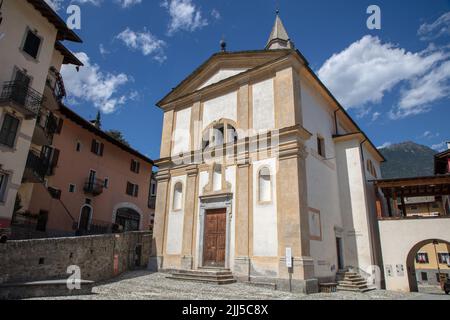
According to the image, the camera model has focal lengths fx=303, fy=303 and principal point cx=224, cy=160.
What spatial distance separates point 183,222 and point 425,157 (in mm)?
186064

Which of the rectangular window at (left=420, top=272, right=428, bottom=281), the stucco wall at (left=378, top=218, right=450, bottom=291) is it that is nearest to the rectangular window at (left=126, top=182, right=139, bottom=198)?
the stucco wall at (left=378, top=218, right=450, bottom=291)

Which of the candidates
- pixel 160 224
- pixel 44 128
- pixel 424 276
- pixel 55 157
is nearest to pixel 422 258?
pixel 424 276

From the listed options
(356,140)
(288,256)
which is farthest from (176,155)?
(356,140)

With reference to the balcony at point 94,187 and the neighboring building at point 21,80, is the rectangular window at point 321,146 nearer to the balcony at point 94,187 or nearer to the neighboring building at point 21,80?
the neighboring building at point 21,80

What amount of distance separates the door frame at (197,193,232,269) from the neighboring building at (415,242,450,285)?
95.8 feet

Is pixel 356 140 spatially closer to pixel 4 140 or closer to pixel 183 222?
pixel 183 222

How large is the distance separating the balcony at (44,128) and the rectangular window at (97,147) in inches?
172

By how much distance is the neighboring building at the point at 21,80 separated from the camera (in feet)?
47.8

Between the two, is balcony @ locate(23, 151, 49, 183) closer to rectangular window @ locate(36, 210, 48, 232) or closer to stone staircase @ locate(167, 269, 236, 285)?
rectangular window @ locate(36, 210, 48, 232)

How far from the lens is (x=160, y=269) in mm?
16344

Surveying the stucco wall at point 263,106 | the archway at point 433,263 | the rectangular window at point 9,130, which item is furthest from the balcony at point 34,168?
the archway at point 433,263

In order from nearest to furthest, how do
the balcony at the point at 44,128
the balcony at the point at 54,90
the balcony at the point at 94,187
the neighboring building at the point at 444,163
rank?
the balcony at the point at 44,128 → the balcony at the point at 54,90 → the balcony at the point at 94,187 → the neighboring building at the point at 444,163

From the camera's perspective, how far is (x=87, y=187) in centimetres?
2344

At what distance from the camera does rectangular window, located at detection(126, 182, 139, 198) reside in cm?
2825
